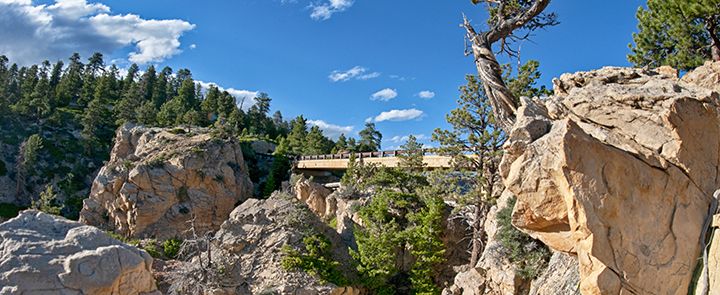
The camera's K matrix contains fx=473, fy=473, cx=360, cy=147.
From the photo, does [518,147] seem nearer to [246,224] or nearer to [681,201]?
[681,201]

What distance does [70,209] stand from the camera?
4925 cm

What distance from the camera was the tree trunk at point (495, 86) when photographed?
908 cm

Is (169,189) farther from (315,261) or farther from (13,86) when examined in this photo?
(13,86)

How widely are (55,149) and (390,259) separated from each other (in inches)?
2118

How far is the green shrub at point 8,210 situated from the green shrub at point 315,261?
133ft

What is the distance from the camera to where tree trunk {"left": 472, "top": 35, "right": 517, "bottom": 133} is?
9078 millimetres

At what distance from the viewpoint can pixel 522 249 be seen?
1466cm

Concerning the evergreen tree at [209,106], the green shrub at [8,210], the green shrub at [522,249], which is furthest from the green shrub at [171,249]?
the evergreen tree at [209,106]

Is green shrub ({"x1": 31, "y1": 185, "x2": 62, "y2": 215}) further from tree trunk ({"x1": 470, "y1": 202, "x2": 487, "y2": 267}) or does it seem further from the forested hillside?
tree trunk ({"x1": 470, "y1": 202, "x2": 487, "y2": 267})

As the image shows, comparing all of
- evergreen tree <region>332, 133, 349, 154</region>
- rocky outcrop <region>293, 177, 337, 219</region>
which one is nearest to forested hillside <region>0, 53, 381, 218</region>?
evergreen tree <region>332, 133, 349, 154</region>

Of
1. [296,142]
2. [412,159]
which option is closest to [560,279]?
[412,159]

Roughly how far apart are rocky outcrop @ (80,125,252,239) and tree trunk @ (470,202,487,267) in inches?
938

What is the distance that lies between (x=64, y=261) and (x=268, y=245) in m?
13.1

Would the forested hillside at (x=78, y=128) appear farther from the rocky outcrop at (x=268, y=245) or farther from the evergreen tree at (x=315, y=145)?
the rocky outcrop at (x=268, y=245)
